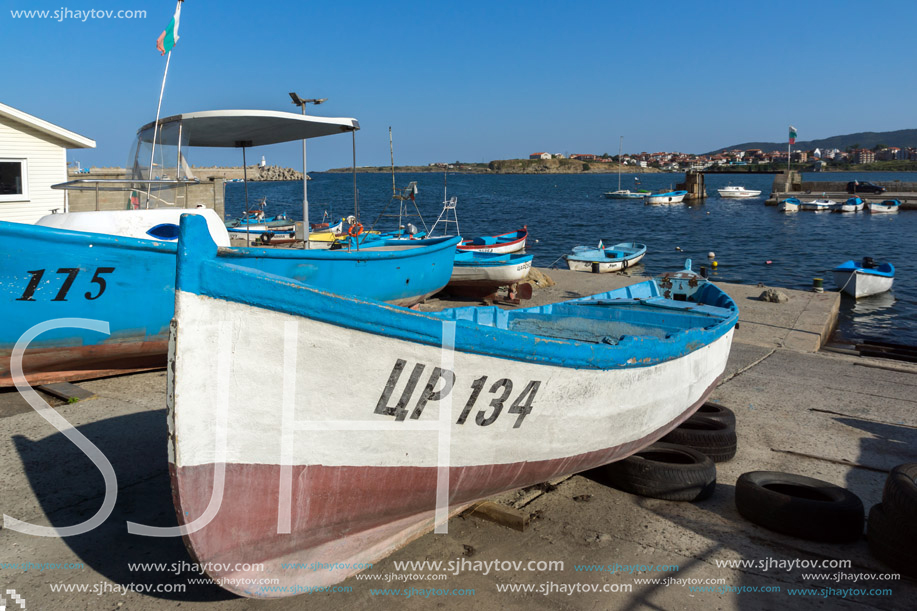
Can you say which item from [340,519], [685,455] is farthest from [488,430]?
[685,455]

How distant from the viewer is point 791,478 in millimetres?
5027

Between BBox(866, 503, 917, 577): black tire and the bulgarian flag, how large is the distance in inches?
371

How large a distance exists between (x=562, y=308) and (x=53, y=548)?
16.7 feet

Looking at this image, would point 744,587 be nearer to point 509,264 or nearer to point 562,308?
point 562,308

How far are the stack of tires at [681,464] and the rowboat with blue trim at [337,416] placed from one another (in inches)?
30.6

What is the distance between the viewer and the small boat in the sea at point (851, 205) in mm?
59741

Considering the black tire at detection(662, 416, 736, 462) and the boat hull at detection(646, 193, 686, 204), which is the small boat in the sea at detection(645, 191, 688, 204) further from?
the black tire at detection(662, 416, 736, 462)

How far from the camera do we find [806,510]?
14.9ft

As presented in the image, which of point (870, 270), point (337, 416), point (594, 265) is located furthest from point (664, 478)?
point (870, 270)

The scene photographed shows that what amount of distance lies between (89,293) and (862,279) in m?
21.5

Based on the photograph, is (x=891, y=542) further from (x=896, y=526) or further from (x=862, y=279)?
(x=862, y=279)

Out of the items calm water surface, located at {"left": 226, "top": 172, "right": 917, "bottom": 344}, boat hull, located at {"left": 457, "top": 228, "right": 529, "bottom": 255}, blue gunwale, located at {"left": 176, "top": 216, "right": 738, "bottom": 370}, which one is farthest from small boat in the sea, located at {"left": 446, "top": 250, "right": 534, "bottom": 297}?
blue gunwale, located at {"left": 176, "top": 216, "right": 738, "bottom": 370}

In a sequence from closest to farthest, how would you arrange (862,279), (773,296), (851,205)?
(773,296)
(862,279)
(851,205)

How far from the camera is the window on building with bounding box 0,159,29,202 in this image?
1263 centimetres
